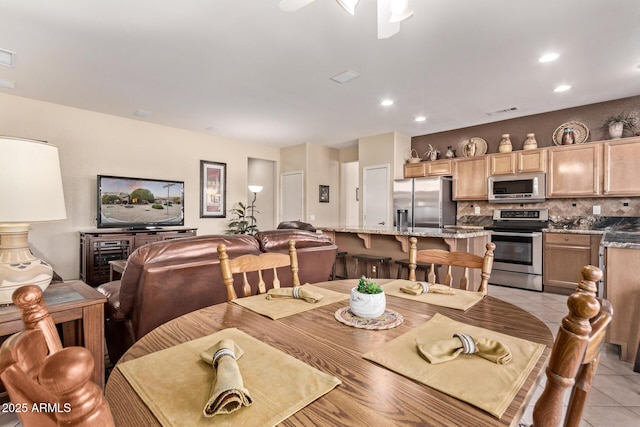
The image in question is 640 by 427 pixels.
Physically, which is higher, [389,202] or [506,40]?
[506,40]

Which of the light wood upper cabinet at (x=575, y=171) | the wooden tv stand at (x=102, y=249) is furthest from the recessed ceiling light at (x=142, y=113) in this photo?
the light wood upper cabinet at (x=575, y=171)

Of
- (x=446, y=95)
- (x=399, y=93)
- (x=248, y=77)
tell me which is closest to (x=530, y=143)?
(x=446, y=95)

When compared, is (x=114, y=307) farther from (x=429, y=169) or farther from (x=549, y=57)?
(x=429, y=169)

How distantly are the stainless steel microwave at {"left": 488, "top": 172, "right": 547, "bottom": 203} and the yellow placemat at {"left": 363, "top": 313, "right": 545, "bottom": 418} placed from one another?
4662mm

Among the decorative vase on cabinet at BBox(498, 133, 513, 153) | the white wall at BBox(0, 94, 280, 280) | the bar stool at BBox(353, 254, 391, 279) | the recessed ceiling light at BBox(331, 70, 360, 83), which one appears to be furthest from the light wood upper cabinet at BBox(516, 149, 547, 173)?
the white wall at BBox(0, 94, 280, 280)

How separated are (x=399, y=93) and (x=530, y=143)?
2.38m

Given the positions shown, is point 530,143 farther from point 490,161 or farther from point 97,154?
point 97,154

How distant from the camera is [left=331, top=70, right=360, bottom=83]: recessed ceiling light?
11.4 feet

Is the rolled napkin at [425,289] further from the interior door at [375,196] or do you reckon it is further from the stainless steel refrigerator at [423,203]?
the interior door at [375,196]

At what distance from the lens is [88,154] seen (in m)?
4.80

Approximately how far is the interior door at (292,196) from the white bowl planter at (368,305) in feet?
19.2

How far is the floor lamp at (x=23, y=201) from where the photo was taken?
49.9 inches

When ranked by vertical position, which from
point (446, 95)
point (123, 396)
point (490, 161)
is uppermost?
point (446, 95)

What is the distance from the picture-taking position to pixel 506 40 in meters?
2.83
